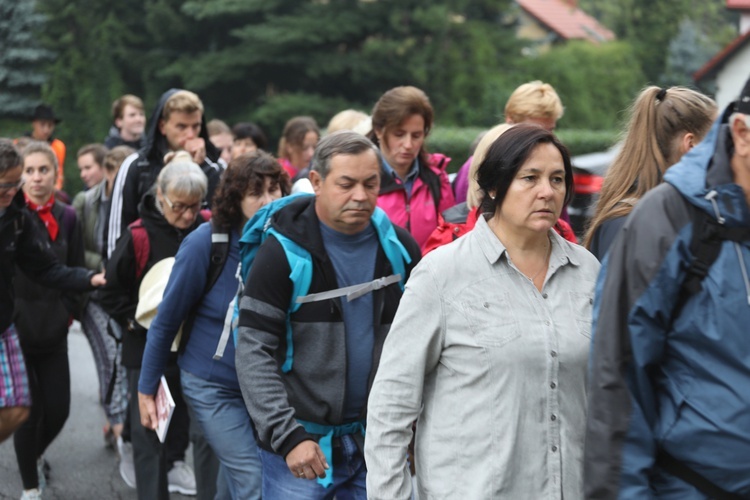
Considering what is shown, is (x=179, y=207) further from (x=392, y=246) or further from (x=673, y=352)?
(x=673, y=352)

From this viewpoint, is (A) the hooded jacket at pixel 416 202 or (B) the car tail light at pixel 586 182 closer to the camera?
(A) the hooded jacket at pixel 416 202

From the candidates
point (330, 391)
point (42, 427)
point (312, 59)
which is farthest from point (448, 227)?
point (312, 59)

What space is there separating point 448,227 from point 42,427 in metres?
3.35

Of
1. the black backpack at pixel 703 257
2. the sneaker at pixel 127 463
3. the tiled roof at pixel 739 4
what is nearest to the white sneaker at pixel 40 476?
the sneaker at pixel 127 463

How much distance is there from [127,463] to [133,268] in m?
1.78

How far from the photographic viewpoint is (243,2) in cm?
3512

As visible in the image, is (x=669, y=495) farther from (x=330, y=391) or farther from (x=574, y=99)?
(x=574, y=99)

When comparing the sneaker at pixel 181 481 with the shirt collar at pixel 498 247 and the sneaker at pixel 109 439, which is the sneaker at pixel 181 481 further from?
the shirt collar at pixel 498 247

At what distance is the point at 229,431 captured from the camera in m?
4.94

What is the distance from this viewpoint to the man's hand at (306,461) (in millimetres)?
3959

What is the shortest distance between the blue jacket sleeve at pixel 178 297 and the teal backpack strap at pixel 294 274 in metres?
0.89

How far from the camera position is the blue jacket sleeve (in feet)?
16.3

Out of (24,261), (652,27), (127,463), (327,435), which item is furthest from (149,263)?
(652,27)

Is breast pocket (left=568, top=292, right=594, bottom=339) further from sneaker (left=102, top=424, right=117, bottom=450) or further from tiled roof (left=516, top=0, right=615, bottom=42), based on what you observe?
tiled roof (left=516, top=0, right=615, bottom=42)
